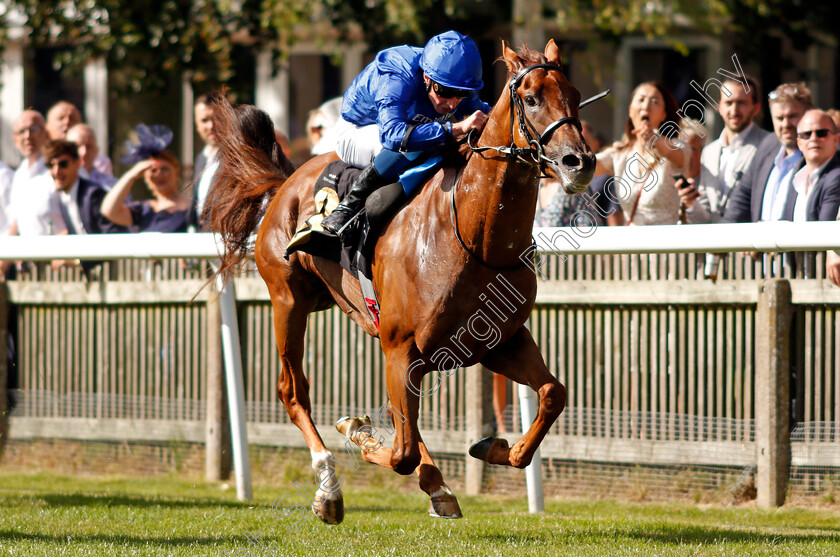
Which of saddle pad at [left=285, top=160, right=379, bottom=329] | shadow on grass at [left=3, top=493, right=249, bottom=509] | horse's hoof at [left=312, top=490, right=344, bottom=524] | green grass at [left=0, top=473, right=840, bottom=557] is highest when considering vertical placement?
saddle pad at [left=285, top=160, right=379, bottom=329]

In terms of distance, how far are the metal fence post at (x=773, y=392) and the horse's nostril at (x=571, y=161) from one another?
2.57 metres

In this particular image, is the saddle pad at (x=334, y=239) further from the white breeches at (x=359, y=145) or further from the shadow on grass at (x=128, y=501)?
the shadow on grass at (x=128, y=501)

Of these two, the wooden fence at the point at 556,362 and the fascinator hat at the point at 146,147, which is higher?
the fascinator hat at the point at 146,147

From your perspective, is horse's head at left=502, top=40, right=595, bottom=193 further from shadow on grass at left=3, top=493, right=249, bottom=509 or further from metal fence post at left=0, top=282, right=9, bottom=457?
metal fence post at left=0, top=282, right=9, bottom=457

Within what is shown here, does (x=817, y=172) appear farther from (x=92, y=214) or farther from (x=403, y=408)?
(x=92, y=214)

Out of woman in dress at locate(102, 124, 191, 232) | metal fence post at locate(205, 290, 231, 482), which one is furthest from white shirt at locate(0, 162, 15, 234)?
metal fence post at locate(205, 290, 231, 482)

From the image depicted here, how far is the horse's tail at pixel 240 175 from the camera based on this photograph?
19.4 ft

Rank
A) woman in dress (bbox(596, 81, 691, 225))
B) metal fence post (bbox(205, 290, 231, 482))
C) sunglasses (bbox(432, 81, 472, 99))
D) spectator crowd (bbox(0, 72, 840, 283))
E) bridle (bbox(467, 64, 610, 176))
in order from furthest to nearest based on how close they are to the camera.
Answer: metal fence post (bbox(205, 290, 231, 482))
woman in dress (bbox(596, 81, 691, 225))
spectator crowd (bbox(0, 72, 840, 283))
sunglasses (bbox(432, 81, 472, 99))
bridle (bbox(467, 64, 610, 176))

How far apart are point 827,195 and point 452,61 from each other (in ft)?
8.06

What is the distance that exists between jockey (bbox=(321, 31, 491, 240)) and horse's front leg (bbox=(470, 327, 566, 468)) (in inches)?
32.9

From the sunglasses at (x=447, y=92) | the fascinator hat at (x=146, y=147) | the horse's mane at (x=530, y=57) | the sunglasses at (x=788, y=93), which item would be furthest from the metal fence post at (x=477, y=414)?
the fascinator hat at (x=146, y=147)

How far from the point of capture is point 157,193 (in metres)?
8.34

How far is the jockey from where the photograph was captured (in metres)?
4.48

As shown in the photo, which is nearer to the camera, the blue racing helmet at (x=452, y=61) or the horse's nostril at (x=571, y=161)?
the horse's nostril at (x=571, y=161)
